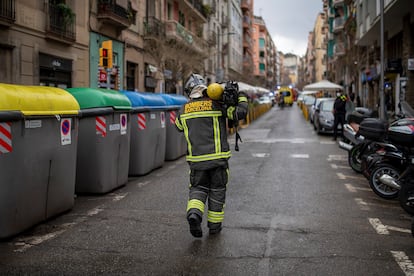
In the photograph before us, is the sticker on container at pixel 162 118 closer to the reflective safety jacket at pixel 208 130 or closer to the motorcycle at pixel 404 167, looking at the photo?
the motorcycle at pixel 404 167

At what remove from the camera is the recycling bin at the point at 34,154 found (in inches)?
197

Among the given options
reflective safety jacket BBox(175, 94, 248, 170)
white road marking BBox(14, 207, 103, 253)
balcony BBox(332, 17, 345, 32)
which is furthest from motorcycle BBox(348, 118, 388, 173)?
balcony BBox(332, 17, 345, 32)

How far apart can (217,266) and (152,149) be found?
19.2 ft

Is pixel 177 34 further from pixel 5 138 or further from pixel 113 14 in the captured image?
pixel 5 138

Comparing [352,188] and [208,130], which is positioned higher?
[208,130]

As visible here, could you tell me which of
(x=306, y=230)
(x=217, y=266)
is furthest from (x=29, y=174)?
(x=306, y=230)

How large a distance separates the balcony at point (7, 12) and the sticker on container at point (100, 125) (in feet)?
29.4

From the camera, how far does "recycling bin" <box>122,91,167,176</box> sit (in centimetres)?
923

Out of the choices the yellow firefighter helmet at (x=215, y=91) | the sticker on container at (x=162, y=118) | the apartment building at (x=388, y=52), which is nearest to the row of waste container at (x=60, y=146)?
the sticker on container at (x=162, y=118)

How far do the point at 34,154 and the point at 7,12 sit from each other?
37.0 ft

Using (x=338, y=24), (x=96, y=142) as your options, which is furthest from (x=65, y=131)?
(x=338, y=24)

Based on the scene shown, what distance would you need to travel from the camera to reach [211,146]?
5.11 meters

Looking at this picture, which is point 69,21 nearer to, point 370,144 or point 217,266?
point 370,144

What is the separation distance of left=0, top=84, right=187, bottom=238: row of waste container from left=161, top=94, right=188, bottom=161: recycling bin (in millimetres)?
1739
